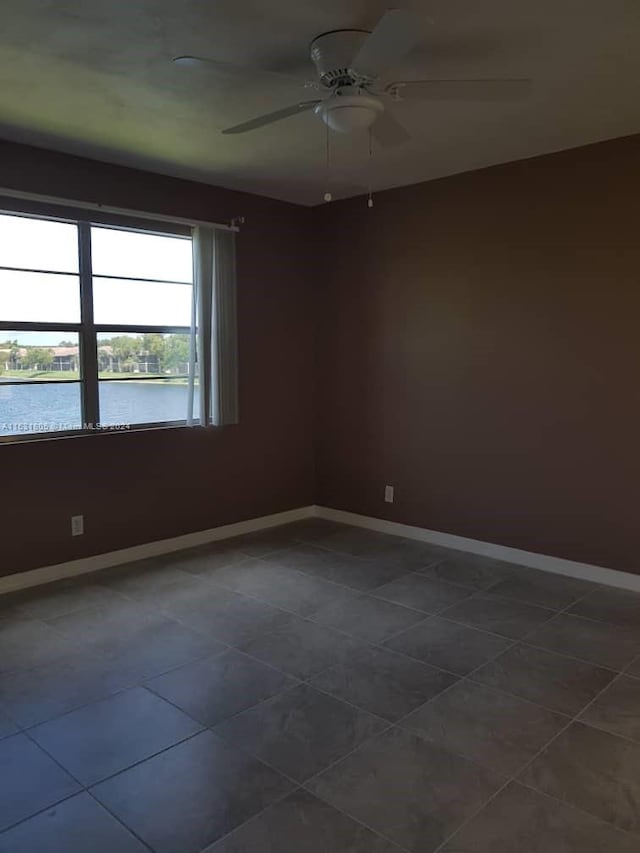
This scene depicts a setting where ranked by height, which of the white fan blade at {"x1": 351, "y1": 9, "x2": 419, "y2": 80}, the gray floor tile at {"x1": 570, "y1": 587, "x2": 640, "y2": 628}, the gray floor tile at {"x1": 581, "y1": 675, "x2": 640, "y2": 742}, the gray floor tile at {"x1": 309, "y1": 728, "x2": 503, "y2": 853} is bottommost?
the gray floor tile at {"x1": 309, "y1": 728, "x2": 503, "y2": 853}

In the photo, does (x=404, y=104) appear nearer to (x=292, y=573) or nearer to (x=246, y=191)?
(x=246, y=191)

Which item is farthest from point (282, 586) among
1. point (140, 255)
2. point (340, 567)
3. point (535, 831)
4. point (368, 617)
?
point (140, 255)

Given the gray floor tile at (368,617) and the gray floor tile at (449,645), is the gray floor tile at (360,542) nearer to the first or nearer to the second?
the gray floor tile at (368,617)

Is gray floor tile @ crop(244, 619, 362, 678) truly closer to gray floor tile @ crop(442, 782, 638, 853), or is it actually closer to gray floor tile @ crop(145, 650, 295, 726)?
gray floor tile @ crop(145, 650, 295, 726)

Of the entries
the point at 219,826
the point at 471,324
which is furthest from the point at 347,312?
the point at 219,826

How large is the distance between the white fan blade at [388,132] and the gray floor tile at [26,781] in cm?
299

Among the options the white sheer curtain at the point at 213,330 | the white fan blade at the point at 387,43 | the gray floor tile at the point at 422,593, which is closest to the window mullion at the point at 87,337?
the white sheer curtain at the point at 213,330

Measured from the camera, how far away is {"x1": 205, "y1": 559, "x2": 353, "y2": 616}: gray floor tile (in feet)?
11.5

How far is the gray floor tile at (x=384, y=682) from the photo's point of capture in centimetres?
250

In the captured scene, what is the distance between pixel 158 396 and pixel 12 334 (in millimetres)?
1007

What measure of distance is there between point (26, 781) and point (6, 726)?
1.18ft

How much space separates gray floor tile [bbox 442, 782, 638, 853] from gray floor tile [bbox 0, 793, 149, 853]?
0.90 metres

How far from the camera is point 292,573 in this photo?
399 centimetres

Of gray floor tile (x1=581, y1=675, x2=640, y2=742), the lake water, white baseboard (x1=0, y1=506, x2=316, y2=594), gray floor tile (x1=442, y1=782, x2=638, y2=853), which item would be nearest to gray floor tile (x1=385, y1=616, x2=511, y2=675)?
gray floor tile (x1=581, y1=675, x2=640, y2=742)
